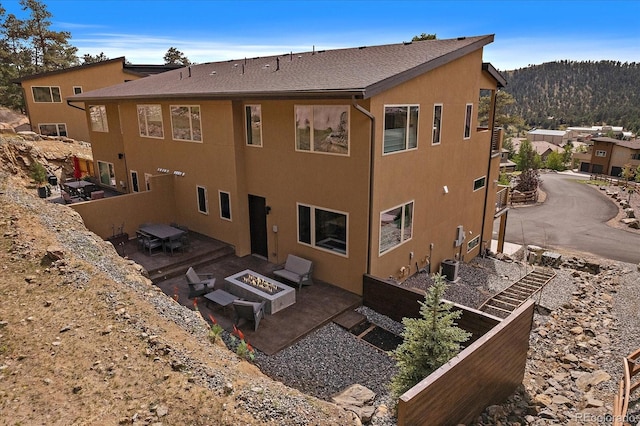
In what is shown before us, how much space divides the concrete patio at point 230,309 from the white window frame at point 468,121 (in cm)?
736

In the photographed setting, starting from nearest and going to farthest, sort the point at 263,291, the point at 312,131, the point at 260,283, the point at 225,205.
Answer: the point at 263,291, the point at 260,283, the point at 312,131, the point at 225,205

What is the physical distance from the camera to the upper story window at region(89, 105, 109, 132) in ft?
59.9

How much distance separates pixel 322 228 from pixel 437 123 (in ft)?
15.7

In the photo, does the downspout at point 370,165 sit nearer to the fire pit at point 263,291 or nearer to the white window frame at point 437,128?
the fire pit at point 263,291

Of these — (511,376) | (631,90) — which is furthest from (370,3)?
(631,90)

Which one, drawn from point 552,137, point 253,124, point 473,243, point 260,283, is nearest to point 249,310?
Result: point 260,283

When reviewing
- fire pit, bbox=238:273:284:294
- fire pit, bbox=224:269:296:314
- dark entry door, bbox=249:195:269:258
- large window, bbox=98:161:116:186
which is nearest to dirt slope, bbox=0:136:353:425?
fire pit, bbox=224:269:296:314

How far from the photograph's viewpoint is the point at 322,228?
10.8 metres

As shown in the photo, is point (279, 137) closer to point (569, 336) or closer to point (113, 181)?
point (569, 336)

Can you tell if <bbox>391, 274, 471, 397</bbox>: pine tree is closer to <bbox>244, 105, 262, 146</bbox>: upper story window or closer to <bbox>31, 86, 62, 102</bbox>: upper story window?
<bbox>244, 105, 262, 146</bbox>: upper story window

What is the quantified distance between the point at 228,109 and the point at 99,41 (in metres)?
45.9

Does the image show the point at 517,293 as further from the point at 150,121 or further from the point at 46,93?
the point at 46,93

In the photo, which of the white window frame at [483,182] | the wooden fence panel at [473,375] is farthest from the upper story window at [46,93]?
the wooden fence panel at [473,375]

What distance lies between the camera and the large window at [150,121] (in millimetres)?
14539
